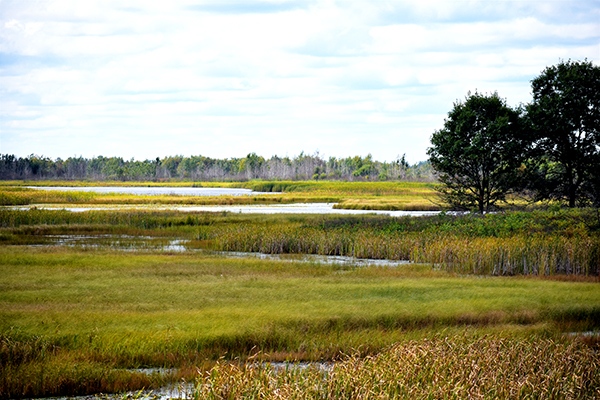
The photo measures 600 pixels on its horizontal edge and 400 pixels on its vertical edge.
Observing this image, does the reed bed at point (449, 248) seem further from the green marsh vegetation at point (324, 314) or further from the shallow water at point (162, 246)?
the shallow water at point (162, 246)

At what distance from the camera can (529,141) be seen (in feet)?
134

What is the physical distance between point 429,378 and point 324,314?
557 centimetres

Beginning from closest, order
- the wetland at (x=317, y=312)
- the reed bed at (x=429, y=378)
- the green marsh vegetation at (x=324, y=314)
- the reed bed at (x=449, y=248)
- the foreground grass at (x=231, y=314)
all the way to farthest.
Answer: the reed bed at (x=429, y=378) → the wetland at (x=317, y=312) → the green marsh vegetation at (x=324, y=314) → the foreground grass at (x=231, y=314) → the reed bed at (x=449, y=248)

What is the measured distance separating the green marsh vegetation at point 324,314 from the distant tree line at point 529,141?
34.1 ft

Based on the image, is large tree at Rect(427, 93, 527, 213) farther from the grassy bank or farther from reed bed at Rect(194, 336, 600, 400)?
reed bed at Rect(194, 336, 600, 400)

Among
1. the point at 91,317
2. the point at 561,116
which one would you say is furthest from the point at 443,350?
the point at 561,116

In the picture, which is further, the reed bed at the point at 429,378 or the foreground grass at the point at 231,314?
the foreground grass at the point at 231,314

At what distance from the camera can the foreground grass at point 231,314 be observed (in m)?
11.1

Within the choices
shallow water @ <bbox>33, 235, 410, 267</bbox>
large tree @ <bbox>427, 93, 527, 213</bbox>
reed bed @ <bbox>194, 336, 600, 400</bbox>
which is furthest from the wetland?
large tree @ <bbox>427, 93, 527, 213</bbox>

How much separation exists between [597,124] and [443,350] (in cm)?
3615

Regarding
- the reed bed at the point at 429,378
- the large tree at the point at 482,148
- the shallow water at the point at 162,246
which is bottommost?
the shallow water at the point at 162,246

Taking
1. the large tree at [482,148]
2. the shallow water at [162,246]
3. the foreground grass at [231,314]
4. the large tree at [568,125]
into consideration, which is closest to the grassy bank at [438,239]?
the shallow water at [162,246]

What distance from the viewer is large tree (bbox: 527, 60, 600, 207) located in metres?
39.6

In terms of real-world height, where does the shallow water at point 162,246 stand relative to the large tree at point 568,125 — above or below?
below
